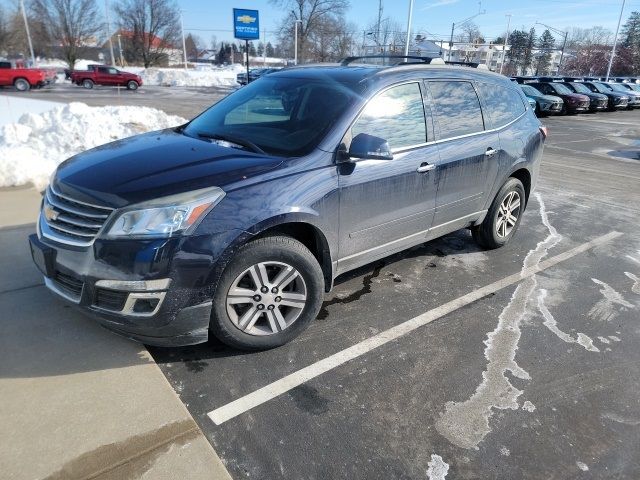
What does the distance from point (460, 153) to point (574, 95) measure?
78.9 ft

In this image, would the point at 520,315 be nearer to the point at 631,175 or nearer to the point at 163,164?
the point at 163,164

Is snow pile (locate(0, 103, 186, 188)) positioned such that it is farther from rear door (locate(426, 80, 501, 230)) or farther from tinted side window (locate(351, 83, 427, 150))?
rear door (locate(426, 80, 501, 230))

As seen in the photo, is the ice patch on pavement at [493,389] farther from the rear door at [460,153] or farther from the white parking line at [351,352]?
the rear door at [460,153]

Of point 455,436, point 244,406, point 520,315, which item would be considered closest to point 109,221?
point 244,406

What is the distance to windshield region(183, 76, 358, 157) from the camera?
3180mm

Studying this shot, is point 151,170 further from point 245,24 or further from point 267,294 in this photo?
point 245,24

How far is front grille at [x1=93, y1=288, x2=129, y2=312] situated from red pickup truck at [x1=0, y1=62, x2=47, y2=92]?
3368 centimetres

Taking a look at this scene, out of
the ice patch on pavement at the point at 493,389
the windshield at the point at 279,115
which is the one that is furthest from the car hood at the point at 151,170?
the ice patch on pavement at the point at 493,389

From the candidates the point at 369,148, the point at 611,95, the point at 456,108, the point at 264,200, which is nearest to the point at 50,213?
the point at 264,200

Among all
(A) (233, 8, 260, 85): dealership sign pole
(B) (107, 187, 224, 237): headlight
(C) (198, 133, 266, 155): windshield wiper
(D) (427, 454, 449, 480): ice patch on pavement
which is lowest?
(D) (427, 454, 449, 480): ice patch on pavement

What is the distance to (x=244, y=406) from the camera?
2.54m

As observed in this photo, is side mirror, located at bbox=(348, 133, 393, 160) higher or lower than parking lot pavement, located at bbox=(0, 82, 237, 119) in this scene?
higher

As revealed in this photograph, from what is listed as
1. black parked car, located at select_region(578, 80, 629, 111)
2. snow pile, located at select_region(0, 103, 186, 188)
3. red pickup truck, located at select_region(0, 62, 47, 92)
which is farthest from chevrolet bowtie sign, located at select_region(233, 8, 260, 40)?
black parked car, located at select_region(578, 80, 629, 111)

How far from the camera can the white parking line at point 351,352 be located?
2539 mm
